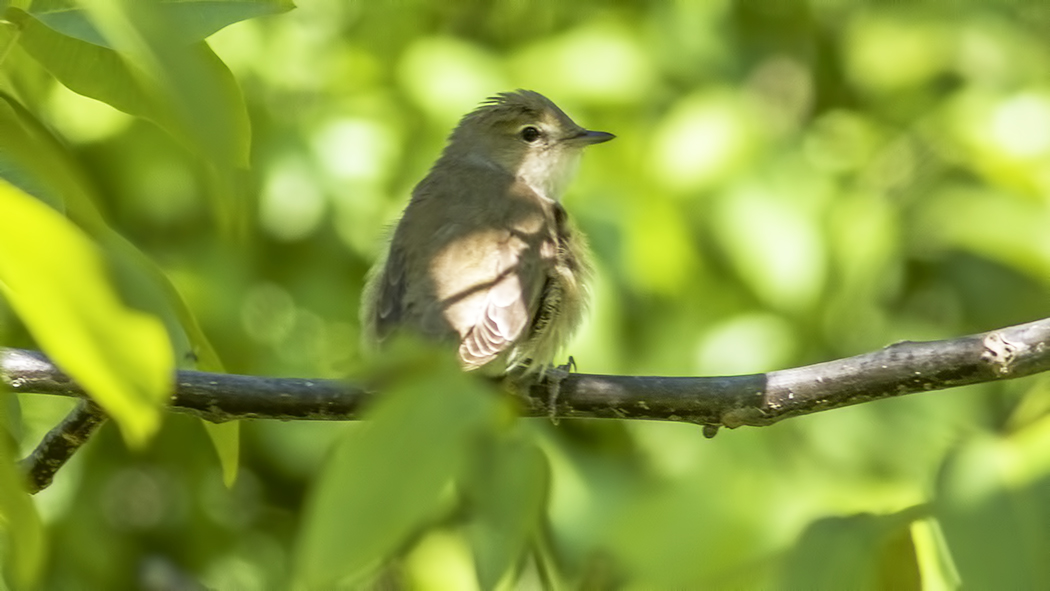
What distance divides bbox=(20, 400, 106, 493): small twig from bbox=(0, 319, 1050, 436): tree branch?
0.10m

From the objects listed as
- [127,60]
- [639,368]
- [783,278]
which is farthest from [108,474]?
[127,60]

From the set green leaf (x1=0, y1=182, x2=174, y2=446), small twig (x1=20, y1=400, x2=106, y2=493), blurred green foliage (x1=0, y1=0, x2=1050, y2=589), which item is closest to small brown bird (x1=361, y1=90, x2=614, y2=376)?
blurred green foliage (x1=0, y1=0, x2=1050, y2=589)

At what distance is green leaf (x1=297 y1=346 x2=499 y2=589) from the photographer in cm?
102

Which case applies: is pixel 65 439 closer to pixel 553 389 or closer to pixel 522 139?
pixel 553 389

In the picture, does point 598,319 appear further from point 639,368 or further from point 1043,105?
point 1043,105

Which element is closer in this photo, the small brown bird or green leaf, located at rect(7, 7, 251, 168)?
green leaf, located at rect(7, 7, 251, 168)

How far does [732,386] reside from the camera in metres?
2.71

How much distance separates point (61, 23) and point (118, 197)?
9.10 feet

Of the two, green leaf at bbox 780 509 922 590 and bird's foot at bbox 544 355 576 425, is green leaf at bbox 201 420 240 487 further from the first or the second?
green leaf at bbox 780 509 922 590

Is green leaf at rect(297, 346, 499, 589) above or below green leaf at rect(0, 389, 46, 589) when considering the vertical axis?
above

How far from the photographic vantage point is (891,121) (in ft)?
16.5

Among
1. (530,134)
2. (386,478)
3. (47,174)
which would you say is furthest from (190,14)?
(530,134)

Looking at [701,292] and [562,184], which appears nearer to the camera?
[701,292]

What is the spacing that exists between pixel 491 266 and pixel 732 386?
1600 mm
